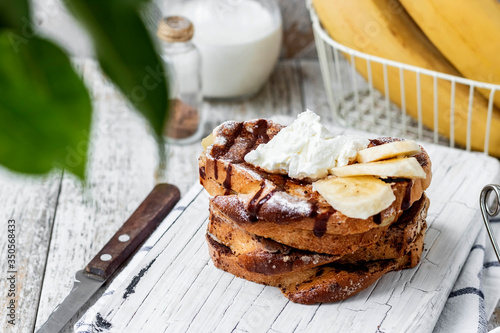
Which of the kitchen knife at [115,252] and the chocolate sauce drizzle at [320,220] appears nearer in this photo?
the chocolate sauce drizzle at [320,220]

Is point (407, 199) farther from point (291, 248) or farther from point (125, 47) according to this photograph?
point (125, 47)

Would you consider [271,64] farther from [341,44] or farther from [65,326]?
[65,326]

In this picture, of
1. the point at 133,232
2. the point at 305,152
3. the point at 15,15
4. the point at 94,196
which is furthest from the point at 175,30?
the point at 15,15

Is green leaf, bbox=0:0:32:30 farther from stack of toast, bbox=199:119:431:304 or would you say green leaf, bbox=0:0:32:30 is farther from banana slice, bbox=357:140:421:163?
banana slice, bbox=357:140:421:163

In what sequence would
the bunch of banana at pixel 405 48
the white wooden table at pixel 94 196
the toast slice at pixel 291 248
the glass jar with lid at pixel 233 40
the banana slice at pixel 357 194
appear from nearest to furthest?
the banana slice at pixel 357 194 → the toast slice at pixel 291 248 → the white wooden table at pixel 94 196 → the bunch of banana at pixel 405 48 → the glass jar with lid at pixel 233 40

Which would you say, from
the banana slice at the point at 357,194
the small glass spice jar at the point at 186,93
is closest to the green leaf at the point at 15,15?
the banana slice at the point at 357,194

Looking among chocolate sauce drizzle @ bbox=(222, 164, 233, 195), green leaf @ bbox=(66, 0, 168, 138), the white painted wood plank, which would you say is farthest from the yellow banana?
green leaf @ bbox=(66, 0, 168, 138)

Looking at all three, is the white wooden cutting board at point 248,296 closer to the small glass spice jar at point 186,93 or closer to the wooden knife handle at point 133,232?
the wooden knife handle at point 133,232
